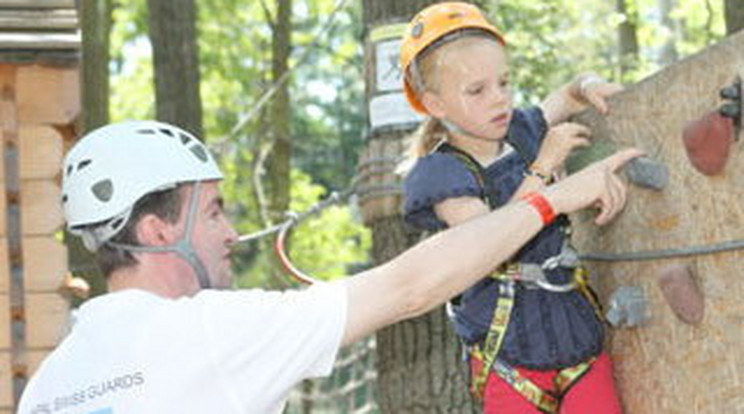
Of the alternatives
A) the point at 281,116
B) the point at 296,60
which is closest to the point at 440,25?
the point at 281,116

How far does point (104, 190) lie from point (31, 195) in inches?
99.6

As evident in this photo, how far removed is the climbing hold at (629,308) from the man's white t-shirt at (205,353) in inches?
30.7

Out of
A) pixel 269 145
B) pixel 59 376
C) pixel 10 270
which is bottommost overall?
pixel 269 145

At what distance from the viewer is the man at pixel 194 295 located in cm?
326

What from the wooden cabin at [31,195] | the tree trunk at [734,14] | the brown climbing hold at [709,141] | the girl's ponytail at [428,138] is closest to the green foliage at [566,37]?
the tree trunk at [734,14]

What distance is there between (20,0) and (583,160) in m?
3.07

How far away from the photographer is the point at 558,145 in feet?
12.6

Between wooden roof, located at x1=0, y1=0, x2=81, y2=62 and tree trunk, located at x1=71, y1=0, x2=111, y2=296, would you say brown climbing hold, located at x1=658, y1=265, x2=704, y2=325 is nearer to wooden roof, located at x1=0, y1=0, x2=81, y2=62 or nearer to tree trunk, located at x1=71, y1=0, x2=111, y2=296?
wooden roof, located at x1=0, y1=0, x2=81, y2=62

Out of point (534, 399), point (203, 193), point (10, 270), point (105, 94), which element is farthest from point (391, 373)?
point (105, 94)

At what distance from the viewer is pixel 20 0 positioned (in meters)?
6.16

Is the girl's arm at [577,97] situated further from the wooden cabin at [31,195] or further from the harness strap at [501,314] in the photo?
the wooden cabin at [31,195]

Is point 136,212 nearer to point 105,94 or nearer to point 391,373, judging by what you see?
point 391,373

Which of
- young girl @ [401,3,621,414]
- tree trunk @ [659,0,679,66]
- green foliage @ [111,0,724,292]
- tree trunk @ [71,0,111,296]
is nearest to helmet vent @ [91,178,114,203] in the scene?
young girl @ [401,3,621,414]

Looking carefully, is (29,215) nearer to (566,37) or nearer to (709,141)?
(709,141)
